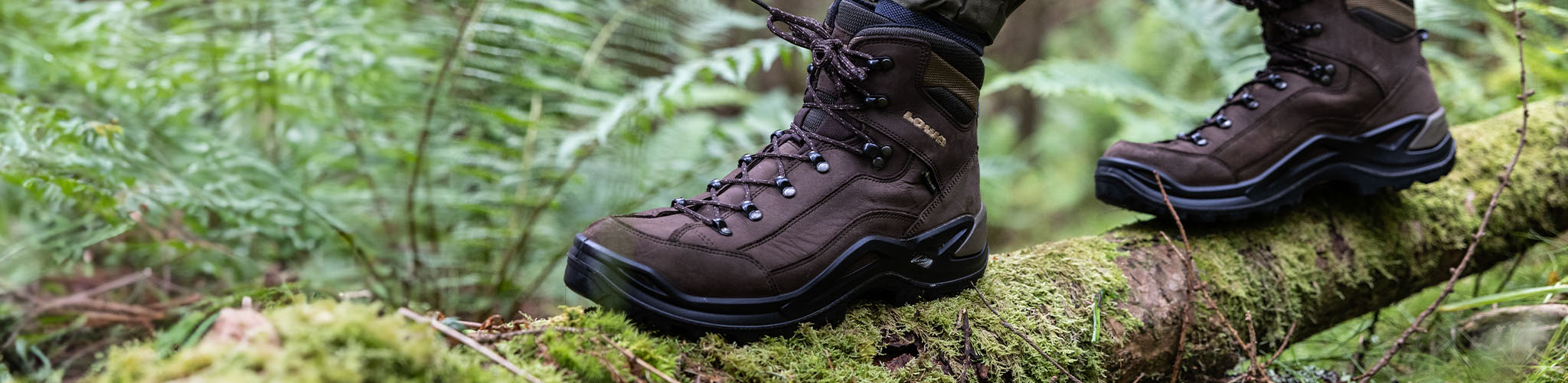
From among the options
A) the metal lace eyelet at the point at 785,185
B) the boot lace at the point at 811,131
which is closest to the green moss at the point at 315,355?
the boot lace at the point at 811,131

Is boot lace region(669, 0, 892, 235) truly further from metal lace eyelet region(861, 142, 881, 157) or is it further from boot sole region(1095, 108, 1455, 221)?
boot sole region(1095, 108, 1455, 221)

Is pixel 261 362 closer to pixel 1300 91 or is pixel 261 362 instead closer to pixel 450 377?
pixel 450 377

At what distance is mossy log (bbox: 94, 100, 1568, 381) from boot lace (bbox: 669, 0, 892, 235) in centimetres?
25

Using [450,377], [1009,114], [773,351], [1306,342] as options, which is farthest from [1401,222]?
[1009,114]

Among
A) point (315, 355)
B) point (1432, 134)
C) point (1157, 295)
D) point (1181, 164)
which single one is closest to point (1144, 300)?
point (1157, 295)

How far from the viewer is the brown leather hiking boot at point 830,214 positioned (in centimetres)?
133

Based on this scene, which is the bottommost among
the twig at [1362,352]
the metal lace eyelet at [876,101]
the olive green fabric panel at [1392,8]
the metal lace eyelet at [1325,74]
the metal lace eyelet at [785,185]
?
the twig at [1362,352]

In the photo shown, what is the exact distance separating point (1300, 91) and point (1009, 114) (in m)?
7.09

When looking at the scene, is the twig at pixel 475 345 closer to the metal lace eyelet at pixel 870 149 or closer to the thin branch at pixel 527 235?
the metal lace eyelet at pixel 870 149

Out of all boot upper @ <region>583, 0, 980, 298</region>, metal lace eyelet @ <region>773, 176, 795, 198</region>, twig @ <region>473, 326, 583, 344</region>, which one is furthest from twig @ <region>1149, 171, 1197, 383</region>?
twig @ <region>473, 326, 583, 344</region>

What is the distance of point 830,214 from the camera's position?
1480 millimetres

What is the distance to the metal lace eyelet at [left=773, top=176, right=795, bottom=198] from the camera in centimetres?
147

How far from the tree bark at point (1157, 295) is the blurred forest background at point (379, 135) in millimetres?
220

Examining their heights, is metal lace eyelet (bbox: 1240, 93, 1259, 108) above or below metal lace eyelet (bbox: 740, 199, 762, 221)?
below
